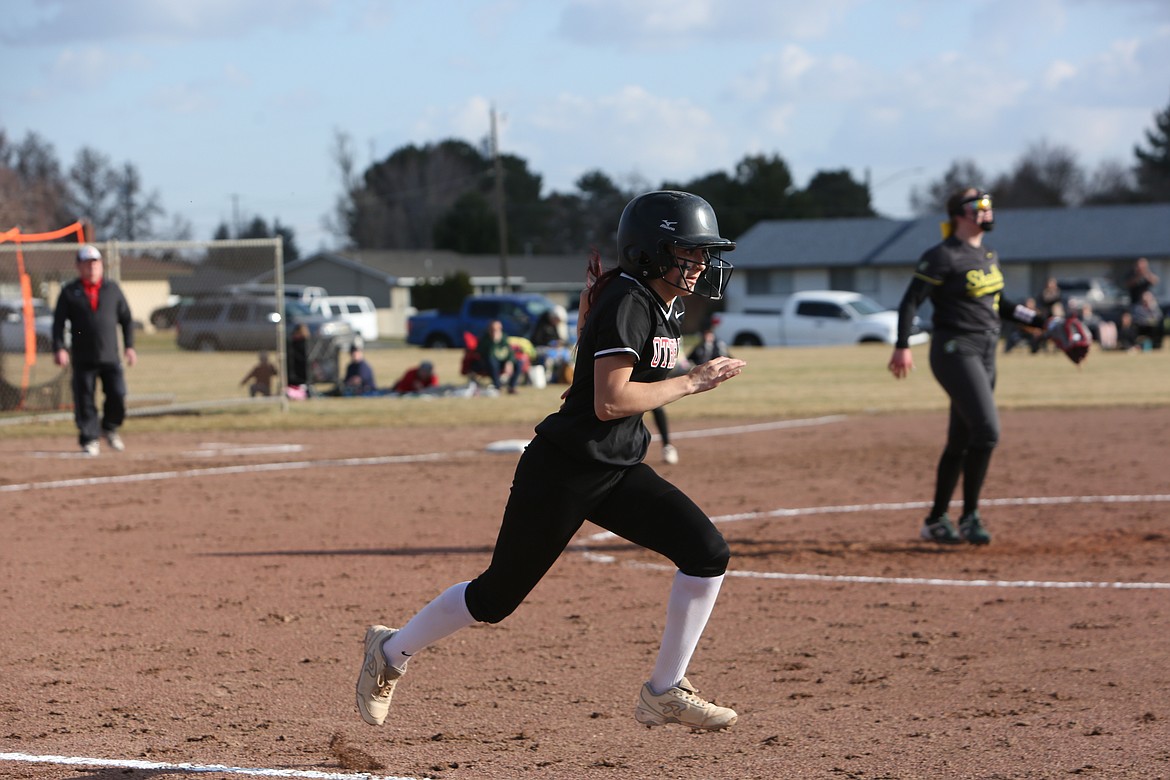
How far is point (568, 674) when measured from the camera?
6.07 metres

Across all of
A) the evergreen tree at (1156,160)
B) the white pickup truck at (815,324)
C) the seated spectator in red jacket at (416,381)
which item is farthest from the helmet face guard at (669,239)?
the evergreen tree at (1156,160)

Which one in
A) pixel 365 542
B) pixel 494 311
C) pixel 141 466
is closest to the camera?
pixel 365 542

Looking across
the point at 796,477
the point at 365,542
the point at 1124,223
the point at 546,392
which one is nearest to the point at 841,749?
the point at 365,542

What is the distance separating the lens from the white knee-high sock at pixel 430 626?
4.82 meters

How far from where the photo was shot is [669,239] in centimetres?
464

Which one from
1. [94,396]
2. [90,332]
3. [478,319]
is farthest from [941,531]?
[478,319]

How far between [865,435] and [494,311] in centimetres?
2758

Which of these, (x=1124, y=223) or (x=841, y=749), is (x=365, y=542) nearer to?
(x=841, y=749)

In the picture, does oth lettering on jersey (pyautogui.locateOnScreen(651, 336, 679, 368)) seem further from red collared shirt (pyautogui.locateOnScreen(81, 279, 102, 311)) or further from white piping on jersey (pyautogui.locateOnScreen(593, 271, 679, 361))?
red collared shirt (pyautogui.locateOnScreen(81, 279, 102, 311))

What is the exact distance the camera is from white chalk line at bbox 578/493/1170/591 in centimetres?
793

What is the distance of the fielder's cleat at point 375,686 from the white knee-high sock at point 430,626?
1.0 inches

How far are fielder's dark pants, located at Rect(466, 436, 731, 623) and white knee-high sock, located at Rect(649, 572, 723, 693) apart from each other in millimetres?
54

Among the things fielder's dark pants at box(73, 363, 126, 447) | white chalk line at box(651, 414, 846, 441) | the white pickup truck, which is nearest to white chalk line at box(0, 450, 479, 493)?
fielder's dark pants at box(73, 363, 126, 447)

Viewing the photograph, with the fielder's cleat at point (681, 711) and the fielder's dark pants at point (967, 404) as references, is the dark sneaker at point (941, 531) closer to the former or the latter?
the fielder's dark pants at point (967, 404)
